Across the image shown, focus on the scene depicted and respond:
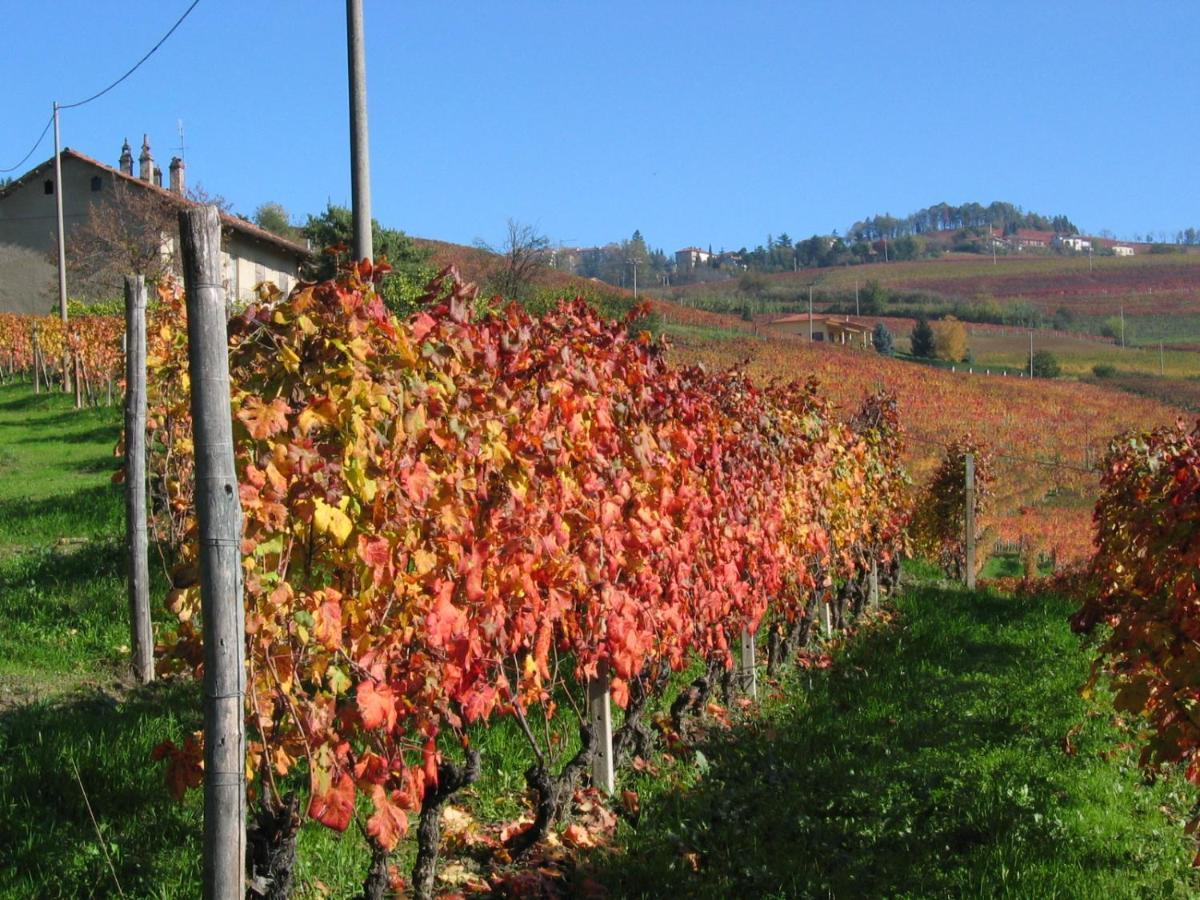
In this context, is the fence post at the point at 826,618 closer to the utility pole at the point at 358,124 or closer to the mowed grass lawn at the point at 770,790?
the mowed grass lawn at the point at 770,790

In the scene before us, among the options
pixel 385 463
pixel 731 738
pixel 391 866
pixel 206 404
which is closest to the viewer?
pixel 206 404

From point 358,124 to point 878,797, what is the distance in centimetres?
543

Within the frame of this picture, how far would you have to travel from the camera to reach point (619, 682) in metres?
4.85

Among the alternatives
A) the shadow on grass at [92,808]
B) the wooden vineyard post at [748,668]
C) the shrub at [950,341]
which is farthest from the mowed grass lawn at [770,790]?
the shrub at [950,341]

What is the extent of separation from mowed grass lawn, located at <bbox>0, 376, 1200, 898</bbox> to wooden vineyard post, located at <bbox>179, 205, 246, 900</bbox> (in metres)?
1.31

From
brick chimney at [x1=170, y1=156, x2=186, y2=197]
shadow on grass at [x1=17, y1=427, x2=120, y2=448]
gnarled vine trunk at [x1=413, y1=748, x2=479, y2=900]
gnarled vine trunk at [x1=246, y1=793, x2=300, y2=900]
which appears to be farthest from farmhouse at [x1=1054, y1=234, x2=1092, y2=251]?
gnarled vine trunk at [x1=246, y1=793, x2=300, y2=900]

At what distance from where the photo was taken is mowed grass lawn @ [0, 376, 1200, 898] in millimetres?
4129

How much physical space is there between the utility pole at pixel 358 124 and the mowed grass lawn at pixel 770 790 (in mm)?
2905

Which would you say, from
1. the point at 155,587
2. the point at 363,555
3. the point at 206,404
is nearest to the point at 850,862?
the point at 363,555

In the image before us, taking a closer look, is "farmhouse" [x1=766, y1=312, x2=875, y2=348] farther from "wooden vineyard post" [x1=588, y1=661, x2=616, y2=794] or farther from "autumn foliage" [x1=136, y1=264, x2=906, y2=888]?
"wooden vineyard post" [x1=588, y1=661, x2=616, y2=794]

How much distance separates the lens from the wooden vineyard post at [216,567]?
2.51 m

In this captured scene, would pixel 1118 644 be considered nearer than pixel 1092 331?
Yes

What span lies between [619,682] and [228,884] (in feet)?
8.11

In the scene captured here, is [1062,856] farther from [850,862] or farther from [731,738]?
[731,738]
